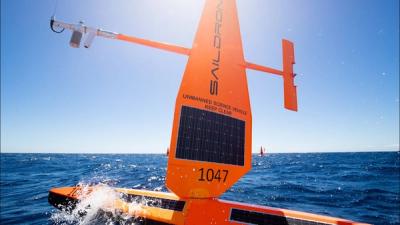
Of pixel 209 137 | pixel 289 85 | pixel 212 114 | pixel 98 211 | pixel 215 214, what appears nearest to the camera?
pixel 209 137

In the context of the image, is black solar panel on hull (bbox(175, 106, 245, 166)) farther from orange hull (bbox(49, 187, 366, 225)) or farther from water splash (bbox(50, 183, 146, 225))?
water splash (bbox(50, 183, 146, 225))

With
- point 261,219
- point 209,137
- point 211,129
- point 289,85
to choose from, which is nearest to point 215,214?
point 261,219

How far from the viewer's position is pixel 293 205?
511 inches

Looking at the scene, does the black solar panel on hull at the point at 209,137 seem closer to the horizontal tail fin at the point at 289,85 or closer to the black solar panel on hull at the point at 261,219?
the black solar panel on hull at the point at 261,219

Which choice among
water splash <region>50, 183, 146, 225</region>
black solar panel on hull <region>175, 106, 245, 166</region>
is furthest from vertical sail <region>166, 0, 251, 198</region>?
water splash <region>50, 183, 146, 225</region>

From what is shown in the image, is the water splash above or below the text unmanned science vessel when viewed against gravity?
below

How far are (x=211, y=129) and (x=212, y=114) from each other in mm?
400

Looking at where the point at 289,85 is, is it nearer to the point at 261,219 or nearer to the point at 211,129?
the point at 211,129

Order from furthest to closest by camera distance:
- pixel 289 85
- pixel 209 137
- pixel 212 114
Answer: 1. pixel 289 85
2. pixel 212 114
3. pixel 209 137

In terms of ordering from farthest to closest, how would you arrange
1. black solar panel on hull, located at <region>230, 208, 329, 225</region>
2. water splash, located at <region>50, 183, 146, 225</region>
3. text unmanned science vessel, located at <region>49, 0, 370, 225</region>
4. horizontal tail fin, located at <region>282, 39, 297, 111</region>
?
water splash, located at <region>50, 183, 146, 225</region>, horizontal tail fin, located at <region>282, 39, 297, 111</region>, black solar panel on hull, located at <region>230, 208, 329, 225</region>, text unmanned science vessel, located at <region>49, 0, 370, 225</region>

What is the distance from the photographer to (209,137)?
20.7 feet

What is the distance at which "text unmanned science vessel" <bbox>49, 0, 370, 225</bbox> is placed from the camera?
5.84 metres

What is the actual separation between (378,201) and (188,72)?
47.2 feet

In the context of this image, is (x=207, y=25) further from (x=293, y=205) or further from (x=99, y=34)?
(x=293, y=205)
